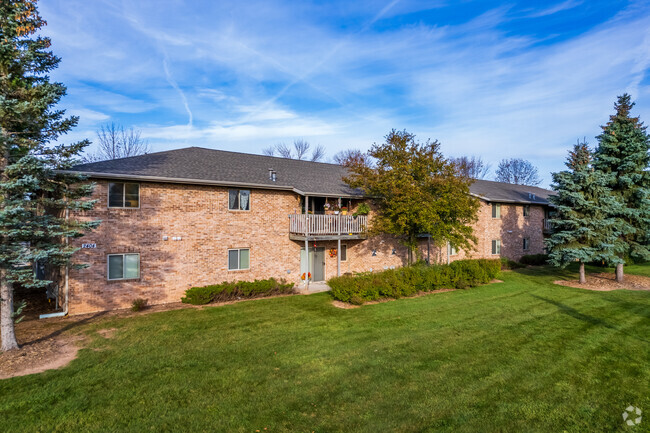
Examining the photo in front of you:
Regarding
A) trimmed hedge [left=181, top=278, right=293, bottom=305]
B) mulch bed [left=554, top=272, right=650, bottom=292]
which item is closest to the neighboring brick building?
trimmed hedge [left=181, top=278, right=293, bottom=305]

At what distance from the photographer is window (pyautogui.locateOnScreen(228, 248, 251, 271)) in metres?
15.2

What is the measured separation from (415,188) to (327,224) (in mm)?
4646

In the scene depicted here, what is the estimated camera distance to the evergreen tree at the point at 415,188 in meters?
15.5

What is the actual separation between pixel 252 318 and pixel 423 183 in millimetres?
10239

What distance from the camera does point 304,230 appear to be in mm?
15711

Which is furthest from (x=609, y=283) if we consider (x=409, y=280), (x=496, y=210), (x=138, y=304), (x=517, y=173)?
(x=517, y=173)

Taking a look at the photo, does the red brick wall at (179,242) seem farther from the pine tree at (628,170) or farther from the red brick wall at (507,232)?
the pine tree at (628,170)

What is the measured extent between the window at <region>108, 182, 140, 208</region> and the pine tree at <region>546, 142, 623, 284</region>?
815 inches

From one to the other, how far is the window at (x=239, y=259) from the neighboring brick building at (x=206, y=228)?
0.05m

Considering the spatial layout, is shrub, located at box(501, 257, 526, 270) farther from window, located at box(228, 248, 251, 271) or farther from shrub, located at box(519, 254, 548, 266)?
window, located at box(228, 248, 251, 271)

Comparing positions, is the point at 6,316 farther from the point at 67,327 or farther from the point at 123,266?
the point at 123,266

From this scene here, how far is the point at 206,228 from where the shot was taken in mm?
14547

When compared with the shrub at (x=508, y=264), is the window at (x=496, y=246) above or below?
above

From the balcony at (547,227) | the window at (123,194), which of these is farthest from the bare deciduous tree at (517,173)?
the window at (123,194)
